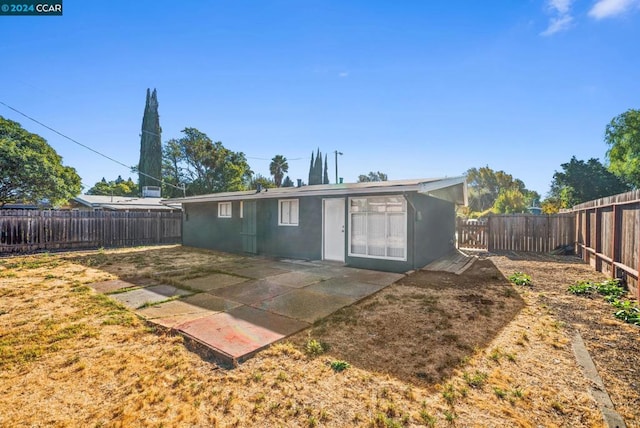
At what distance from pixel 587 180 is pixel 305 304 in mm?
16972

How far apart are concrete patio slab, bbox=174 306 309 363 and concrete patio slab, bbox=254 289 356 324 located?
0.64ft

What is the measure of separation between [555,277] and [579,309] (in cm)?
284

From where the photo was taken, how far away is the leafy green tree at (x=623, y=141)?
19708mm

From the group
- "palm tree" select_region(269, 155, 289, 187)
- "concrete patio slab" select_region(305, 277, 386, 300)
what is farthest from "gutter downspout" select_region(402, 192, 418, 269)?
"palm tree" select_region(269, 155, 289, 187)

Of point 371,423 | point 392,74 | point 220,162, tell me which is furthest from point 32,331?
point 220,162

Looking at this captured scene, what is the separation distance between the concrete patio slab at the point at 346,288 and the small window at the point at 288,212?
3726mm

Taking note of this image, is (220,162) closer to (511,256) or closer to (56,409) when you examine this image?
(511,256)

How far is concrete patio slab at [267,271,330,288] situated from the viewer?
626cm

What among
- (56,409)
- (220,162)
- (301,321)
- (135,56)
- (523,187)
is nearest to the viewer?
(56,409)

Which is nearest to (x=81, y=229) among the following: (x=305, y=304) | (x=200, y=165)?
(x=305, y=304)

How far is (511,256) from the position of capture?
1056 cm

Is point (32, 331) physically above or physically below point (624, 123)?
below

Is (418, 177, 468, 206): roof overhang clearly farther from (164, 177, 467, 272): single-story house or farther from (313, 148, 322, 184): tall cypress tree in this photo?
(313, 148, 322, 184): tall cypress tree

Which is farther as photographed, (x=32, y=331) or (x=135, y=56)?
(x=135, y=56)
